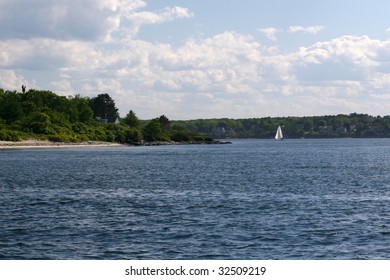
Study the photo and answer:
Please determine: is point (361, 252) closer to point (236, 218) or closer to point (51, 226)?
point (236, 218)

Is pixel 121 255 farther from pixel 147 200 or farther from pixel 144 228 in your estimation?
pixel 147 200

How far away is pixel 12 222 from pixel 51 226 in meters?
3.56

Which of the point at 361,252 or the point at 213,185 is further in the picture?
the point at 213,185

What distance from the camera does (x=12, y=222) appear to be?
44.8 meters

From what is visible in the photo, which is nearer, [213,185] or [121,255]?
[121,255]

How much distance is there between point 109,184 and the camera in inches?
3039

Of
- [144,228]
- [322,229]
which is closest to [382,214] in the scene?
[322,229]

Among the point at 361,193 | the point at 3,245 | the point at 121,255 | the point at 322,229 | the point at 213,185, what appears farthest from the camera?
the point at 213,185

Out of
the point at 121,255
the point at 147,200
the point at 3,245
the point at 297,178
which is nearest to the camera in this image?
the point at 121,255
